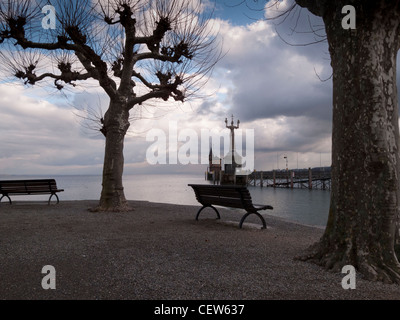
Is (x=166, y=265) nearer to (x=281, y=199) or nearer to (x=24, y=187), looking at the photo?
(x=24, y=187)

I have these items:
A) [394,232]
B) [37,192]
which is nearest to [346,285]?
[394,232]

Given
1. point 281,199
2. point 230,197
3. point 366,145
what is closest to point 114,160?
point 230,197

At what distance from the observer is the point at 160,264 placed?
14.1 feet

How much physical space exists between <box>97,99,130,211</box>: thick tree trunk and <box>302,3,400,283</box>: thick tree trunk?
24.9 ft

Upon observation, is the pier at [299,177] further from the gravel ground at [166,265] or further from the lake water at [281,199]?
the gravel ground at [166,265]

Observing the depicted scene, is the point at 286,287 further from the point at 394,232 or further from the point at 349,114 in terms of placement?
the point at 349,114

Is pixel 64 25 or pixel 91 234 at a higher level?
pixel 64 25

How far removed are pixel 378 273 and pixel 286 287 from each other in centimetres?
124

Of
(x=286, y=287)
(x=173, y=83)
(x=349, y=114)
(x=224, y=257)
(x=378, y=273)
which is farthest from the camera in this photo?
(x=173, y=83)

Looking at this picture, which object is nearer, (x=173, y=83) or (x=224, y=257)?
(x=224, y=257)

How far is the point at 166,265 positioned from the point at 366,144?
313 centimetres

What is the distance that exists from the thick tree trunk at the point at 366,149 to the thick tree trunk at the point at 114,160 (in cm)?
759

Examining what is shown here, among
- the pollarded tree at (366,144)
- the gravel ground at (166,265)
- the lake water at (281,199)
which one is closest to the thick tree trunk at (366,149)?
the pollarded tree at (366,144)

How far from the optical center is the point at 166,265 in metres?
4.25
